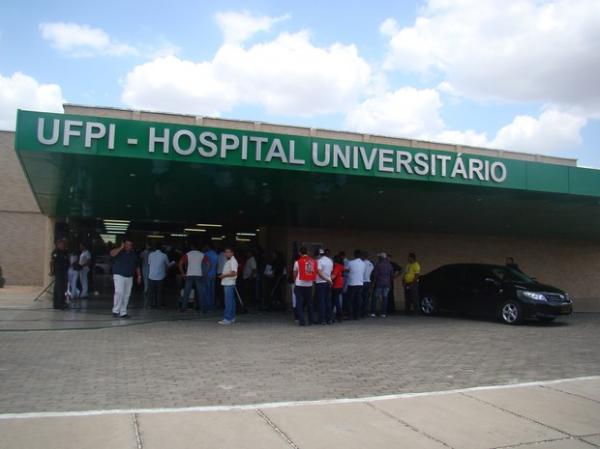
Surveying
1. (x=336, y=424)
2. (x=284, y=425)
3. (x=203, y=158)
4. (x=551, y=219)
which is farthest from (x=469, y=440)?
(x=551, y=219)

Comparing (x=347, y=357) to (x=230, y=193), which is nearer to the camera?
(x=347, y=357)

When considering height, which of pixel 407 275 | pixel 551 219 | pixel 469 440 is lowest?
pixel 469 440

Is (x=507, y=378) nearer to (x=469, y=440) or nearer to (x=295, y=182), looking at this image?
(x=469, y=440)

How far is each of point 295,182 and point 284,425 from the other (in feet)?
25.2

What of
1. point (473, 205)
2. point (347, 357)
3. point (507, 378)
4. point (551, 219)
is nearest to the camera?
point (507, 378)

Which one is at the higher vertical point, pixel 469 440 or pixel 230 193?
pixel 230 193

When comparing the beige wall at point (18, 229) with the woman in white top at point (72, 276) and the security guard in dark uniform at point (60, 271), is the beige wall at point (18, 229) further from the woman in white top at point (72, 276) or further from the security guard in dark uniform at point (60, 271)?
the security guard in dark uniform at point (60, 271)

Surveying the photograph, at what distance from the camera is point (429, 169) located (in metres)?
11.8

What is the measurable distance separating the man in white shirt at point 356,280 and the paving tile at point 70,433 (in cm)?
902

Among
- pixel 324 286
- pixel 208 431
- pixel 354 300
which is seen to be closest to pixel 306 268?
pixel 324 286

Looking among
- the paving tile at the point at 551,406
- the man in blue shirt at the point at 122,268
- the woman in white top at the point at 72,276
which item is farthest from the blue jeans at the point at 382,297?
the woman in white top at the point at 72,276

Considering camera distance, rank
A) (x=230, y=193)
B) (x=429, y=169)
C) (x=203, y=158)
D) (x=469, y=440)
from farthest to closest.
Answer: (x=230, y=193) < (x=429, y=169) < (x=203, y=158) < (x=469, y=440)

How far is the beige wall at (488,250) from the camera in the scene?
Answer: 19.3 meters

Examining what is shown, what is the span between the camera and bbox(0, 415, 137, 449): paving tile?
14.5 ft
